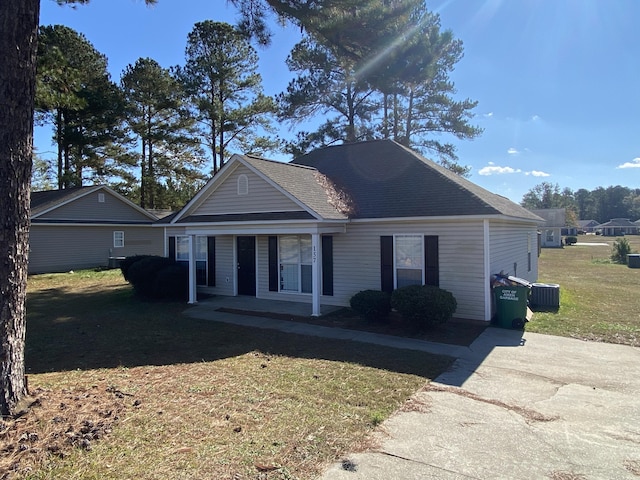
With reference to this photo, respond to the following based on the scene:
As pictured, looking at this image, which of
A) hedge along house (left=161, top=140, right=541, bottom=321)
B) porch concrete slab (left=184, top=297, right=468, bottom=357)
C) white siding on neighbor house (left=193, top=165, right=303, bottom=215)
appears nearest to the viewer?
porch concrete slab (left=184, top=297, right=468, bottom=357)

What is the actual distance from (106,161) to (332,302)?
2792cm

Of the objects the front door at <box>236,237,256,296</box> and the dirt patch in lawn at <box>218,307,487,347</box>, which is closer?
the dirt patch in lawn at <box>218,307,487,347</box>

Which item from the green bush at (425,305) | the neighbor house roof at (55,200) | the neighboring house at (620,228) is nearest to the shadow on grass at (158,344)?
the green bush at (425,305)

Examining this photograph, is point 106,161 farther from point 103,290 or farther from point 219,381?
point 219,381

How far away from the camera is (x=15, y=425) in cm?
427

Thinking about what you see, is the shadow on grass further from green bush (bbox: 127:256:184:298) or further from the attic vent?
the attic vent

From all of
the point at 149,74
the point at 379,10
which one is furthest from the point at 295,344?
the point at 149,74

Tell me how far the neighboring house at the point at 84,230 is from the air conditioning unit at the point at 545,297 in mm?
17622

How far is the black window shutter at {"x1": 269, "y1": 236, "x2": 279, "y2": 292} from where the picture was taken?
13680mm

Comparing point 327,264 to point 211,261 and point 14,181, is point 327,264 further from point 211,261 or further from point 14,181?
Result: point 14,181

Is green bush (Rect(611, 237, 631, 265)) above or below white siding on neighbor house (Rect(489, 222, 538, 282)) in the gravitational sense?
below

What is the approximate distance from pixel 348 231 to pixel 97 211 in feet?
63.7

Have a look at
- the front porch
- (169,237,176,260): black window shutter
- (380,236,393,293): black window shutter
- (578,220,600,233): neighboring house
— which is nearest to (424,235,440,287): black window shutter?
(380,236,393,293): black window shutter

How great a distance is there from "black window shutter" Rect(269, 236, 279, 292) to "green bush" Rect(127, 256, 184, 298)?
120 inches
